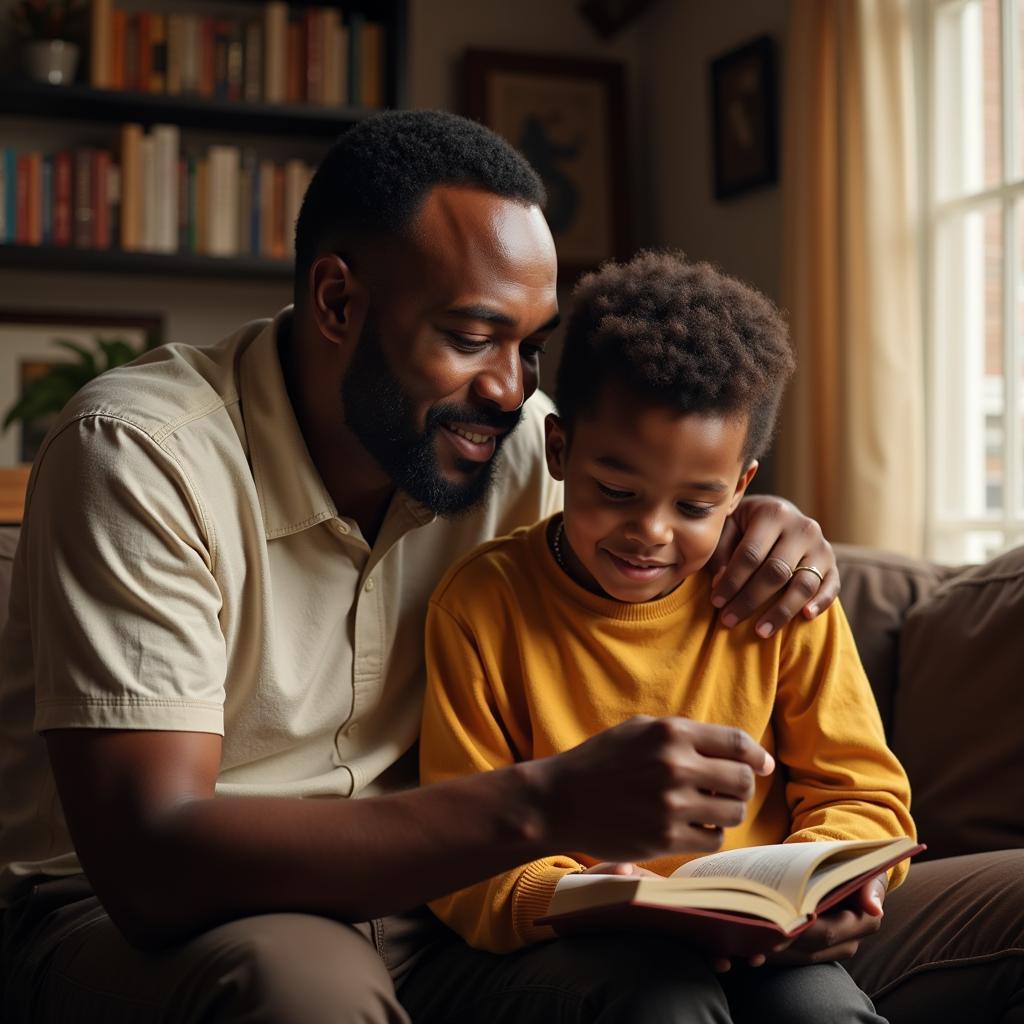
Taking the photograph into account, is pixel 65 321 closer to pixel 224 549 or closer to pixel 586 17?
pixel 586 17

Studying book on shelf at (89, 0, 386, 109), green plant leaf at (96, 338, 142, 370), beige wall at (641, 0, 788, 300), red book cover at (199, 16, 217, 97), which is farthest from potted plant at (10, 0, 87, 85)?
beige wall at (641, 0, 788, 300)

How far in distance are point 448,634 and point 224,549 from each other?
0.27 m

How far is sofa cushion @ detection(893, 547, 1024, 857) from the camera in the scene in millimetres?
1639

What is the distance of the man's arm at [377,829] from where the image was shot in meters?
1.06

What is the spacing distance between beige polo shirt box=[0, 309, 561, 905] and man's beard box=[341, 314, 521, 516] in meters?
0.07

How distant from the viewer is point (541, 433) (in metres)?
1.77

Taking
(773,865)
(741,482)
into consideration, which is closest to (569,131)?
(741,482)

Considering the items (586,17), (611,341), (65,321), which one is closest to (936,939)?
(611,341)


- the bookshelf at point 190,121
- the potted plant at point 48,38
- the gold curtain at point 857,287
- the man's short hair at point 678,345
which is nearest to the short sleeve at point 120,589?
the man's short hair at point 678,345

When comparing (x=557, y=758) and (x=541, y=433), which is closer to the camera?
(x=557, y=758)

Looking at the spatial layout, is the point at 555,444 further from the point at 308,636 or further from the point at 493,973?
the point at 493,973

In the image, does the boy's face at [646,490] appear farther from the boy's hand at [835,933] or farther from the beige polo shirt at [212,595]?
the boy's hand at [835,933]

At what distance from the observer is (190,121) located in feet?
12.1

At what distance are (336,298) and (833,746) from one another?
739 millimetres
